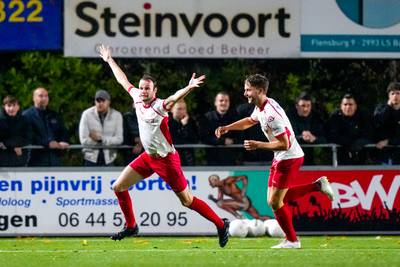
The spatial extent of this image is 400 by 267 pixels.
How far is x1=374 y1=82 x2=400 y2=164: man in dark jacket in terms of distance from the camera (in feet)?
60.8

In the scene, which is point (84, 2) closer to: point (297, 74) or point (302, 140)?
point (302, 140)

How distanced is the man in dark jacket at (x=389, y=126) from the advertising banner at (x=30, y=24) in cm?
471

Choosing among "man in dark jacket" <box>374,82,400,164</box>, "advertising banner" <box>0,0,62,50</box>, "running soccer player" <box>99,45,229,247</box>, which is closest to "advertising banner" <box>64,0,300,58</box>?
"advertising banner" <box>0,0,62,50</box>

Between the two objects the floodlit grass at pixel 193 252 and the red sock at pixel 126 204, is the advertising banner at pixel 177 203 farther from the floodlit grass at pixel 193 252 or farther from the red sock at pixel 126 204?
the red sock at pixel 126 204

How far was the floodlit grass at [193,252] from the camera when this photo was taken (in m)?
13.5

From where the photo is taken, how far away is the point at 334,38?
19188mm

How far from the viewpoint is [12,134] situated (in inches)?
727

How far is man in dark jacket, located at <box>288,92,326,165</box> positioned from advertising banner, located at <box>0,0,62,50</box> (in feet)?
11.7

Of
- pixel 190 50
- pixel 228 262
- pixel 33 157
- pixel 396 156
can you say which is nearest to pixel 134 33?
pixel 190 50

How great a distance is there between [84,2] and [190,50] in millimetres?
1666

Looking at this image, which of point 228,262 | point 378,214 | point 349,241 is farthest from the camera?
point 378,214

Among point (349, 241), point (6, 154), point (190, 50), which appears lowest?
point (349, 241)

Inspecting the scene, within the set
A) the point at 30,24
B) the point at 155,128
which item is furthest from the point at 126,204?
the point at 30,24

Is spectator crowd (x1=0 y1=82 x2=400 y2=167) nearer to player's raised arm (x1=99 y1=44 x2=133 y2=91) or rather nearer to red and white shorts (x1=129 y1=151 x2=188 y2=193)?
player's raised arm (x1=99 y1=44 x2=133 y2=91)
